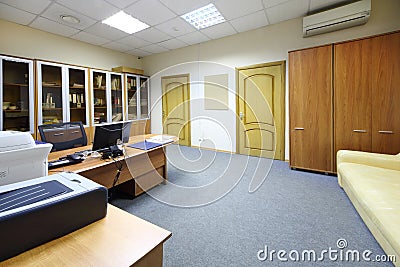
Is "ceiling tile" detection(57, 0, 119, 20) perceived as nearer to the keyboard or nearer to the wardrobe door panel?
the keyboard

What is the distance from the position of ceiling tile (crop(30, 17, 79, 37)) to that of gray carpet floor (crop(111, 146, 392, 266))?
336 centimetres

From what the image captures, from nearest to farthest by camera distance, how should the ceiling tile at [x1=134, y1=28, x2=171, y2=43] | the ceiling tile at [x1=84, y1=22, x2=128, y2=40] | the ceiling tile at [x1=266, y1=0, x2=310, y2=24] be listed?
the ceiling tile at [x1=266, y1=0, x2=310, y2=24] → the ceiling tile at [x1=84, y1=22, x2=128, y2=40] → the ceiling tile at [x1=134, y1=28, x2=171, y2=43]

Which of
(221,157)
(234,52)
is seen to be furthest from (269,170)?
(234,52)

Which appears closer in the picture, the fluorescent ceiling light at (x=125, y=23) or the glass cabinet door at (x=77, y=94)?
the fluorescent ceiling light at (x=125, y=23)

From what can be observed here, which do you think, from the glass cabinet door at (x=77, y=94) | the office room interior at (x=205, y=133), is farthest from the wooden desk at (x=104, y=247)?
the glass cabinet door at (x=77, y=94)

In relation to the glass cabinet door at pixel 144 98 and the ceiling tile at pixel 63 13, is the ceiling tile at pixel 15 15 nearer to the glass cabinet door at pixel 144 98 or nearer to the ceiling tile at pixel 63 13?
the ceiling tile at pixel 63 13

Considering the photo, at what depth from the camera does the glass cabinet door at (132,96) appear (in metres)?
4.99

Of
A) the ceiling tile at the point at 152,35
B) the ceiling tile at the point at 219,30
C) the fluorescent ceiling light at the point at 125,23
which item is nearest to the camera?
the fluorescent ceiling light at the point at 125,23

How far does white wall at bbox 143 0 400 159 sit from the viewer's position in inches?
112

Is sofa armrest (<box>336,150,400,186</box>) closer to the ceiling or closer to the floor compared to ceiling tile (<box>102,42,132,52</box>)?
closer to the floor

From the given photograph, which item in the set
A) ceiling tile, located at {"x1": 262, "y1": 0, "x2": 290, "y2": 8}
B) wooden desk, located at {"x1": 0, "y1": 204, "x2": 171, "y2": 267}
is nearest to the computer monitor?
wooden desk, located at {"x1": 0, "y1": 204, "x2": 171, "y2": 267}

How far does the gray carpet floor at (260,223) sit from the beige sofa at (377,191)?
0.60 ft

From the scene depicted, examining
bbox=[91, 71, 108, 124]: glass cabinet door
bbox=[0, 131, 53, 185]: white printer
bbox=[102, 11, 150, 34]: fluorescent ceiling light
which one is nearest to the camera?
bbox=[0, 131, 53, 185]: white printer

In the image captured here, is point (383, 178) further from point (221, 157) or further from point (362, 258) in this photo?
point (221, 157)
